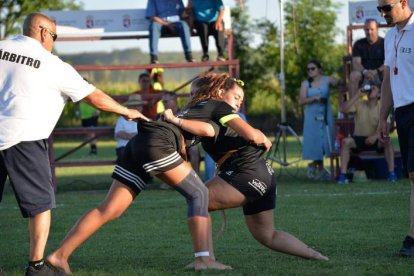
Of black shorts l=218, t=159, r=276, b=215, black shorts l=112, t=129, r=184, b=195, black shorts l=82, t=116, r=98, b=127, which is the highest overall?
black shorts l=112, t=129, r=184, b=195

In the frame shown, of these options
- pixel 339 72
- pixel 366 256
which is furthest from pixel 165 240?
pixel 339 72

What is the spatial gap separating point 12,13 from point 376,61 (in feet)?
93.3

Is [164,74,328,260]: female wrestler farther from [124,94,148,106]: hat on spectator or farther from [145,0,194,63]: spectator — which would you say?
[145,0,194,63]: spectator

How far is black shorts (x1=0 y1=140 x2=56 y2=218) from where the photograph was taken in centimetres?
698

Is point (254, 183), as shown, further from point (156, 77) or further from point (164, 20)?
point (156, 77)

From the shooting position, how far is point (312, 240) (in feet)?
30.3

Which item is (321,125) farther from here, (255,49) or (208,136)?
(255,49)

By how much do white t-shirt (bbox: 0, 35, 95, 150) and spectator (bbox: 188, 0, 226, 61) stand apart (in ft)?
→ 32.5

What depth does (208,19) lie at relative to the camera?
16938mm

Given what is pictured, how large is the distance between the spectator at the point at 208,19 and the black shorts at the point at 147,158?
9.67 m

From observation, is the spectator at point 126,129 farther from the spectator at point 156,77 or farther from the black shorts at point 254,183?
the black shorts at point 254,183

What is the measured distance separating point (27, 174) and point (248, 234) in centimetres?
348

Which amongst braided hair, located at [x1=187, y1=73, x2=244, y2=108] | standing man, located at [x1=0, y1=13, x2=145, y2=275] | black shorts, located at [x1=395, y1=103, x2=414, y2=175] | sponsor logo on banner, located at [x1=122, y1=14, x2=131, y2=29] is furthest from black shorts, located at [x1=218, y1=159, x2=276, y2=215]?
sponsor logo on banner, located at [x1=122, y1=14, x2=131, y2=29]

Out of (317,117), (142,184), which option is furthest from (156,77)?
(142,184)
